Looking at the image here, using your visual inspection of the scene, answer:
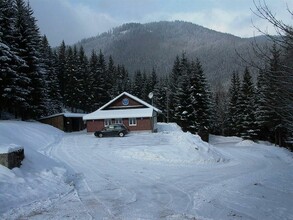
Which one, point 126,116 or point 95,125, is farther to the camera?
point 95,125

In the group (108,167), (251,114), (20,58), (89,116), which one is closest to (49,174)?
(108,167)

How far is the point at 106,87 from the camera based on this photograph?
83312mm

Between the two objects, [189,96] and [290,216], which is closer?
[290,216]

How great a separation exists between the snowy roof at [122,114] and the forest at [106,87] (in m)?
6.98

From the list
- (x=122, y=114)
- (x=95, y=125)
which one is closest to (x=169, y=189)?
(x=122, y=114)

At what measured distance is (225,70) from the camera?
13988cm

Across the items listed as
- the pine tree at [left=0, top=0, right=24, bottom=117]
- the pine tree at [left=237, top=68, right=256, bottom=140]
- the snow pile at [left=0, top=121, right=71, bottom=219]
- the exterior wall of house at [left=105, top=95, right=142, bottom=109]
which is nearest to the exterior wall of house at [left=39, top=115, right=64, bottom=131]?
the exterior wall of house at [left=105, top=95, right=142, bottom=109]

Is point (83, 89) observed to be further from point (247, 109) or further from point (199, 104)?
point (247, 109)

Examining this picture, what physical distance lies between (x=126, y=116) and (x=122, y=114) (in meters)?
1.04

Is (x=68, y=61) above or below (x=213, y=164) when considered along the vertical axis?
above

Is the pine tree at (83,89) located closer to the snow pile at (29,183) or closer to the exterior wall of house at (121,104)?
the exterior wall of house at (121,104)

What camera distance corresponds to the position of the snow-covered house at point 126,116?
1864 inches

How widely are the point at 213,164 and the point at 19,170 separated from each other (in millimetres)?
15445

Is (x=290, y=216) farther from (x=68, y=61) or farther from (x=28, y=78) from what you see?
(x=68, y=61)
